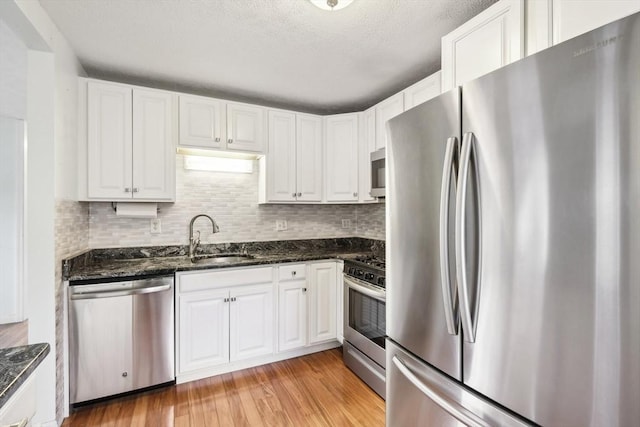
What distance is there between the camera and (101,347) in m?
1.99

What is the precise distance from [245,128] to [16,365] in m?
2.30

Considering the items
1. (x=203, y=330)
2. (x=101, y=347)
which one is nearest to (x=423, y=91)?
(x=203, y=330)

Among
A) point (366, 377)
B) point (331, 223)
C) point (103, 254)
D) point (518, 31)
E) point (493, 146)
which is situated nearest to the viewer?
point (493, 146)

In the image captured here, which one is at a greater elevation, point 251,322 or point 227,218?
point 227,218

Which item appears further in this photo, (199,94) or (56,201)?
(199,94)

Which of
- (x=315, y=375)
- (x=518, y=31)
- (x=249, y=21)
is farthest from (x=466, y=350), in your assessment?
(x=249, y=21)

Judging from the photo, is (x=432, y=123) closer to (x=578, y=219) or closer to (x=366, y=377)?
(x=578, y=219)

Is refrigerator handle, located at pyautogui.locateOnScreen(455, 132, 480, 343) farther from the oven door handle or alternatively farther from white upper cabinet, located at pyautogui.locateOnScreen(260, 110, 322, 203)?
white upper cabinet, located at pyautogui.locateOnScreen(260, 110, 322, 203)

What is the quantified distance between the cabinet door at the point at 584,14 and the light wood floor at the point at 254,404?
7.20ft

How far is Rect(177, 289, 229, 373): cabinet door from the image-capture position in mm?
2246

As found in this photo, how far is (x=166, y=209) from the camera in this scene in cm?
271

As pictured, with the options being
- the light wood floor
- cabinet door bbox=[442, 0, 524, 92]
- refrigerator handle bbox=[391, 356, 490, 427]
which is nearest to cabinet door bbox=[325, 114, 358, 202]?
cabinet door bbox=[442, 0, 524, 92]

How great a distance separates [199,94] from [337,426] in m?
2.87

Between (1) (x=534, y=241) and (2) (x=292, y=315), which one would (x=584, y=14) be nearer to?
(1) (x=534, y=241)
